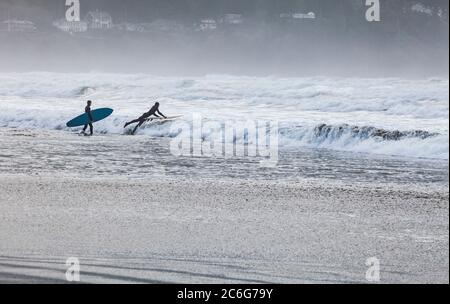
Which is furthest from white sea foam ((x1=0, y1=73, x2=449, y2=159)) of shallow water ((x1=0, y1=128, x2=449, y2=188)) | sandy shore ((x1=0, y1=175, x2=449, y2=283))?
sandy shore ((x1=0, y1=175, x2=449, y2=283))

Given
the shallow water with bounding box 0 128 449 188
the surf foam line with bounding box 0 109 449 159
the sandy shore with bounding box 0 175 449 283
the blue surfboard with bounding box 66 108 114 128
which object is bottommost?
the sandy shore with bounding box 0 175 449 283

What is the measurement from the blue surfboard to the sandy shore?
13.5 m

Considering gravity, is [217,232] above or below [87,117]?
below

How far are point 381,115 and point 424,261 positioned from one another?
23.1 meters

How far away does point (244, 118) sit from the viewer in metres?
27.8

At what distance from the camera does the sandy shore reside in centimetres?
595

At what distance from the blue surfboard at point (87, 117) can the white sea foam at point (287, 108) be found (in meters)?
0.30

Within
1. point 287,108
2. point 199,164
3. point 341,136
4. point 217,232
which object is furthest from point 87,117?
point 217,232

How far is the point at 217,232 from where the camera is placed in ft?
25.2

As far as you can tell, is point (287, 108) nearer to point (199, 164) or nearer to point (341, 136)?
point (341, 136)

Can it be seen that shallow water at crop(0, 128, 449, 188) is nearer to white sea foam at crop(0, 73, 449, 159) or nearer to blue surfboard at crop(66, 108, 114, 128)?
white sea foam at crop(0, 73, 449, 159)

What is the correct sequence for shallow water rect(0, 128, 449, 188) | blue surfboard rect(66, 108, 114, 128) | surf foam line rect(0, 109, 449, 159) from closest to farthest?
shallow water rect(0, 128, 449, 188)
surf foam line rect(0, 109, 449, 159)
blue surfboard rect(66, 108, 114, 128)

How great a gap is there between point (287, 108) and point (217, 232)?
29.5 metres
